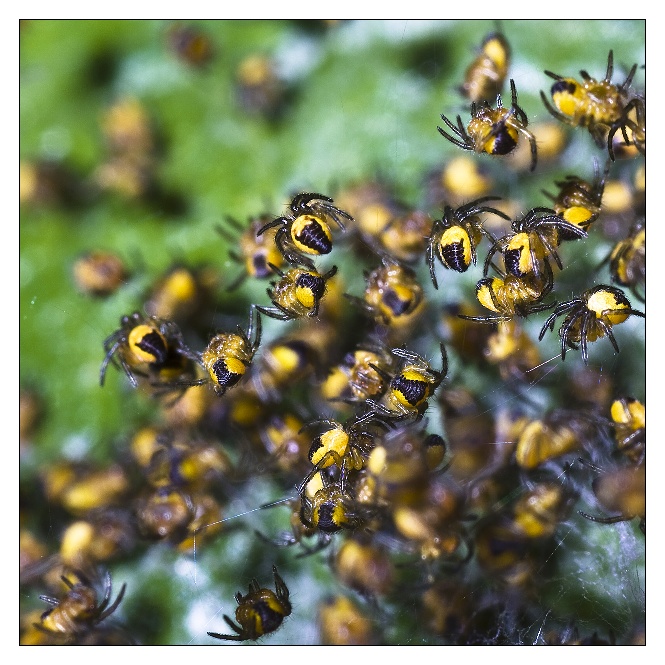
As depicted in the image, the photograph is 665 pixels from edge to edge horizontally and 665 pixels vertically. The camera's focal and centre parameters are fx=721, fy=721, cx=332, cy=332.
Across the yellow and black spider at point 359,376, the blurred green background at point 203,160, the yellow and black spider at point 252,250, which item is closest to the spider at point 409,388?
the yellow and black spider at point 359,376

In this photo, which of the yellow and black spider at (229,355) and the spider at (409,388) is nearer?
the spider at (409,388)

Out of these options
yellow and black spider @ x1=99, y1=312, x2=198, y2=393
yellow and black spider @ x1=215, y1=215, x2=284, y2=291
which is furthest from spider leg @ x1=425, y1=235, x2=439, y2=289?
yellow and black spider @ x1=99, y1=312, x2=198, y2=393

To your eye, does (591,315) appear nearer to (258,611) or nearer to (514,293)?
(514,293)

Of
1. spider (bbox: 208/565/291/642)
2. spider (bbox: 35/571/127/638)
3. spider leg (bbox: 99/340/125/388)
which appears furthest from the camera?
spider leg (bbox: 99/340/125/388)

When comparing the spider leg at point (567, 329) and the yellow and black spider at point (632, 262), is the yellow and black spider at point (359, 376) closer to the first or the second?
the spider leg at point (567, 329)

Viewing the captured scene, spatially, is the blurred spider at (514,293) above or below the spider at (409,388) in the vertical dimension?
above

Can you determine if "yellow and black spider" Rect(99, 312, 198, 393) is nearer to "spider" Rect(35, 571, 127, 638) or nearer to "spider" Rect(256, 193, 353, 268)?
"spider" Rect(256, 193, 353, 268)
